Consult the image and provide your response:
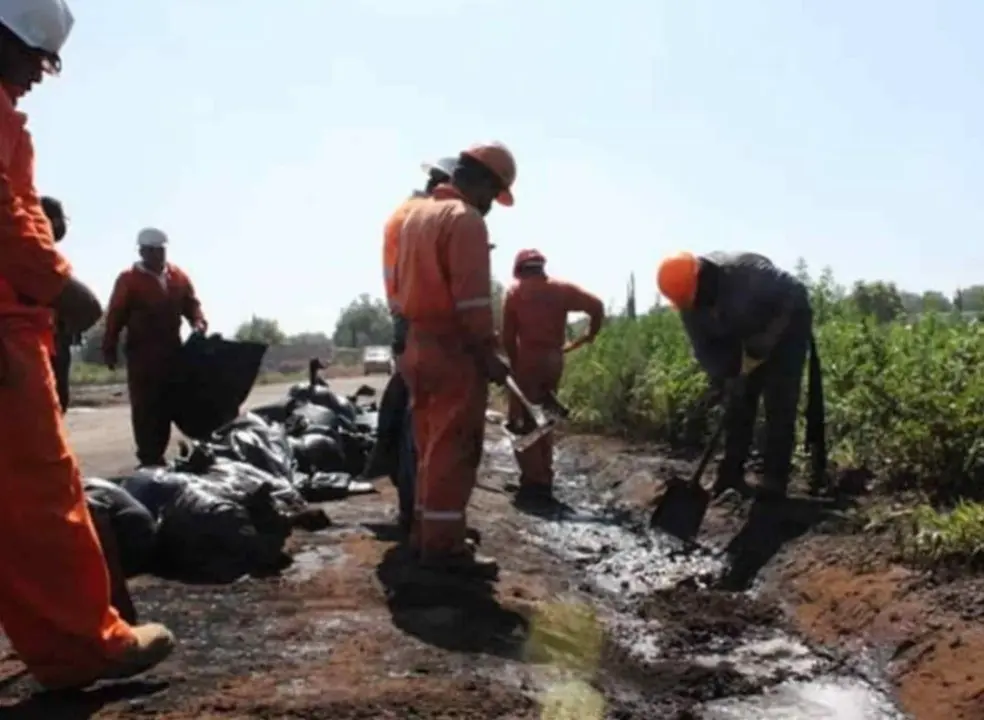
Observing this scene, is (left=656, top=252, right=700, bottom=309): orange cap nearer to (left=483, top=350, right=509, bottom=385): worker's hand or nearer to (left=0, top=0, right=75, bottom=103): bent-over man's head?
(left=483, top=350, right=509, bottom=385): worker's hand

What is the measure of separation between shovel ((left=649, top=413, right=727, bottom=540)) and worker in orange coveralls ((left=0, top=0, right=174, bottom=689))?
4.16 meters

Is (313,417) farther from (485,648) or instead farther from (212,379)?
(485,648)

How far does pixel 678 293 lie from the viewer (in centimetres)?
706

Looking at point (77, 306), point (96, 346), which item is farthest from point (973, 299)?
point (77, 306)

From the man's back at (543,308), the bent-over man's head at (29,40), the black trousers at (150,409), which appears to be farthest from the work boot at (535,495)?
the bent-over man's head at (29,40)

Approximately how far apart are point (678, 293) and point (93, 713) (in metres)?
4.35

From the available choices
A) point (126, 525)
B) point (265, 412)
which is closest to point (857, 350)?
point (265, 412)

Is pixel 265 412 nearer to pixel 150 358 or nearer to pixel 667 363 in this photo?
pixel 150 358

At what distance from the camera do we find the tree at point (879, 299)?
1457 cm

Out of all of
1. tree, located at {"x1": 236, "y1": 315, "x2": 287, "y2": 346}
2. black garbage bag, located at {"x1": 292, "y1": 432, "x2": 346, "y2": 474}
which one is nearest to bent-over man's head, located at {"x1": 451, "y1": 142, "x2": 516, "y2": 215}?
black garbage bag, located at {"x1": 292, "y1": 432, "x2": 346, "y2": 474}

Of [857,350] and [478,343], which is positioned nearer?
[478,343]

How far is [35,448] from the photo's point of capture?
10.8ft

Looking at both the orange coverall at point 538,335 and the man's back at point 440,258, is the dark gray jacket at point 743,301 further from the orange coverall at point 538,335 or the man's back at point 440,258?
the man's back at point 440,258

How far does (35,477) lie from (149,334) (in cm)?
565
